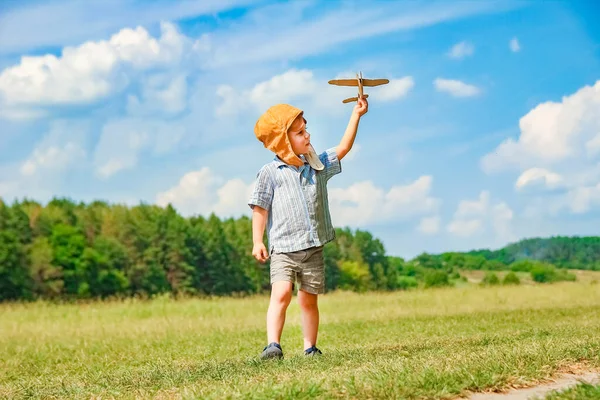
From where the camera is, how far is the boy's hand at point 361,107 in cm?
749

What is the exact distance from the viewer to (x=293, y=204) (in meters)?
7.15

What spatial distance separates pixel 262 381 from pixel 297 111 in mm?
2894

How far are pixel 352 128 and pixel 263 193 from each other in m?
1.06

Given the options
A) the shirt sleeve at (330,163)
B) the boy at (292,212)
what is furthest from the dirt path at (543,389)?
the shirt sleeve at (330,163)

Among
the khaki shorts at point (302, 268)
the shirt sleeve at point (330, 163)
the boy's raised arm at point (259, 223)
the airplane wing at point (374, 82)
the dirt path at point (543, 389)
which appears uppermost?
the airplane wing at point (374, 82)

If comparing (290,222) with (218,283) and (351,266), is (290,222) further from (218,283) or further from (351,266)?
(351,266)

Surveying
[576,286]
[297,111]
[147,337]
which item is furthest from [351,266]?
[297,111]

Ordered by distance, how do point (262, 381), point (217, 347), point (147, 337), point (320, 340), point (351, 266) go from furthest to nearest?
point (351, 266)
point (147, 337)
point (320, 340)
point (217, 347)
point (262, 381)

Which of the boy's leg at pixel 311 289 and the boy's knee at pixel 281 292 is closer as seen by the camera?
the boy's knee at pixel 281 292

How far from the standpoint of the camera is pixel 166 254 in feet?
169

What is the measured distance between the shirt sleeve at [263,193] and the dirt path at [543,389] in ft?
9.56

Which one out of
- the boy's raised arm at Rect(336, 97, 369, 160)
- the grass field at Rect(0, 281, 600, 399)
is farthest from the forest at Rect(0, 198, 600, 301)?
the boy's raised arm at Rect(336, 97, 369, 160)

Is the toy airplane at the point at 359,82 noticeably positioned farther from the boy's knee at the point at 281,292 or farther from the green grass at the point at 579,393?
the green grass at the point at 579,393

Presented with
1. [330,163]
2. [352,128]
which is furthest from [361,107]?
[330,163]
